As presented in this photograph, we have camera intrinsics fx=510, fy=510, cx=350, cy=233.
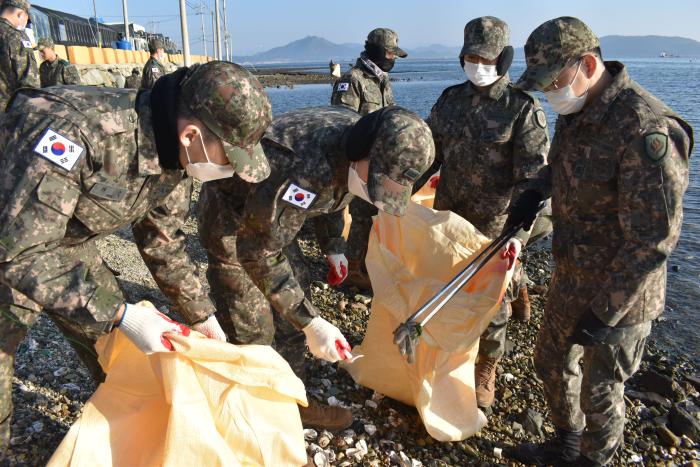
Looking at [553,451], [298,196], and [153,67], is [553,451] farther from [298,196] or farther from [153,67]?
[153,67]

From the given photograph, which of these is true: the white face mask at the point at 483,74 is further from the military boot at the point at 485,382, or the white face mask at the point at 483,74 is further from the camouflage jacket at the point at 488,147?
the military boot at the point at 485,382

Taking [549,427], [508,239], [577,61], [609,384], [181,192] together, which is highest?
[577,61]

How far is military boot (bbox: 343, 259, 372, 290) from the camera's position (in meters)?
4.82

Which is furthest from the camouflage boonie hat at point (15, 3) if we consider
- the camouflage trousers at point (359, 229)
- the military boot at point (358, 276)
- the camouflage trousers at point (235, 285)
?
the military boot at point (358, 276)

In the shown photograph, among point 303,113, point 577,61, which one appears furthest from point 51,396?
point 577,61

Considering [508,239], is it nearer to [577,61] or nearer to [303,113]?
[577,61]

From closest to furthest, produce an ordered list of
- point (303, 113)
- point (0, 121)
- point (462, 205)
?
point (0, 121)
point (303, 113)
point (462, 205)

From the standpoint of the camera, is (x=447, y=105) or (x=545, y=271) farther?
(x=545, y=271)

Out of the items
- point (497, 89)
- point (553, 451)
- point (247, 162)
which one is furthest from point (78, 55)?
point (553, 451)

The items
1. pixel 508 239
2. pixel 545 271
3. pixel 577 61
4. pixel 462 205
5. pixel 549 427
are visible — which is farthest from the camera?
pixel 545 271

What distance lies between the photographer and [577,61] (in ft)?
7.55

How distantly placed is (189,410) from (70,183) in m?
0.91

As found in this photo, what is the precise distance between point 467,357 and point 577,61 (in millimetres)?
1575

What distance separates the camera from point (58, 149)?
5.58 feet
